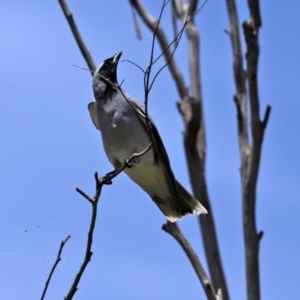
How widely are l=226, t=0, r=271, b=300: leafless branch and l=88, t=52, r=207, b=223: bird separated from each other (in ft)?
2.01

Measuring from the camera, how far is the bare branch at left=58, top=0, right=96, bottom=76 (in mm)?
7128

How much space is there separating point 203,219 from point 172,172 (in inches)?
54.8

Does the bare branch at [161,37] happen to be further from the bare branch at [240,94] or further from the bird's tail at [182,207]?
the bird's tail at [182,207]

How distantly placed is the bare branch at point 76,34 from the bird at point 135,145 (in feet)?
1.57

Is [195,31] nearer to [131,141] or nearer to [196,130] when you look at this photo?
[196,130]

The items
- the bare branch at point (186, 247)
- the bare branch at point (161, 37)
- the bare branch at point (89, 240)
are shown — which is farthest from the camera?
the bare branch at point (161, 37)

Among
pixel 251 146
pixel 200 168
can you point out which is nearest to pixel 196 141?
pixel 200 168

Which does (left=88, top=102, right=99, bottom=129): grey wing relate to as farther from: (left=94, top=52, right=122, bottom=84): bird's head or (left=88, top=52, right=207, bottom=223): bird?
(left=94, top=52, right=122, bottom=84): bird's head

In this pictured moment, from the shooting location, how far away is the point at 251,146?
709 cm

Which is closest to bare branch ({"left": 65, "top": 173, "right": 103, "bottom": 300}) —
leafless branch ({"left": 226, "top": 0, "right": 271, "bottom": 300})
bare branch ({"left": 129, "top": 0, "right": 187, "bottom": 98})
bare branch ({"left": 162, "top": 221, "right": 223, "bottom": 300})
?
bare branch ({"left": 162, "top": 221, "right": 223, "bottom": 300})

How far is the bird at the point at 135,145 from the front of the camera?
6.05 m

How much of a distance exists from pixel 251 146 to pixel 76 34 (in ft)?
5.45

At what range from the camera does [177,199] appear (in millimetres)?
6469

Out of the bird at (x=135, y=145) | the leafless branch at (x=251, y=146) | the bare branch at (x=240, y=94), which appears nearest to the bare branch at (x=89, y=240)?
the bird at (x=135, y=145)
